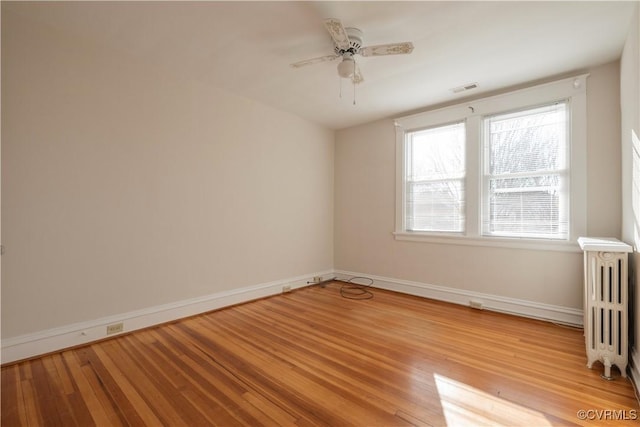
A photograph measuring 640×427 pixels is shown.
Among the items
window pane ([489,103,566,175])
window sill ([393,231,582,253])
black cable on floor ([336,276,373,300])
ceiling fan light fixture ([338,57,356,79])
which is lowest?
black cable on floor ([336,276,373,300])

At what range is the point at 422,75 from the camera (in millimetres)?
3146

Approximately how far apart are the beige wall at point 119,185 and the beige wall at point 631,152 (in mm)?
3698

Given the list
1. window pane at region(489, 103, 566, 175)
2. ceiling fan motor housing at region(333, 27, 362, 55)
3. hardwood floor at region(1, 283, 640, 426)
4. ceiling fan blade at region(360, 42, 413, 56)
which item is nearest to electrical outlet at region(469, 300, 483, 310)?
hardwood floor at region(1, 283, 640, 426)

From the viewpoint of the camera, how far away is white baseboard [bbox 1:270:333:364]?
7.43 ft

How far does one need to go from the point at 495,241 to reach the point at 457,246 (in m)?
0.46

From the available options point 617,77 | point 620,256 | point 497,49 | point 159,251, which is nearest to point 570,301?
point 620,256

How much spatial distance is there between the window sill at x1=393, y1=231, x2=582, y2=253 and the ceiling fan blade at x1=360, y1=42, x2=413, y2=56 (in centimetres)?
250

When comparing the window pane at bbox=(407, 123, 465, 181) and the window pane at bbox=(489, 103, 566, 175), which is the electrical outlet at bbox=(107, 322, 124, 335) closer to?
the window pane at bbox=(407, 123, 465, 181)

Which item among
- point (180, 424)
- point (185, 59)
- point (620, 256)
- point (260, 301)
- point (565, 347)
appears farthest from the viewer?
point (260, 301)

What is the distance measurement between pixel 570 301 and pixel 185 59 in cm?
476

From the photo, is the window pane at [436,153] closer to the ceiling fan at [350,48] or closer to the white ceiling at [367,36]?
the white ceiling at [367,36]

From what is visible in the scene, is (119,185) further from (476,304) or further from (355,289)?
(476,304)

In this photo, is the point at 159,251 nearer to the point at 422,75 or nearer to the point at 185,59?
the point at 185,59

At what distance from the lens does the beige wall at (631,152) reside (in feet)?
6.57
